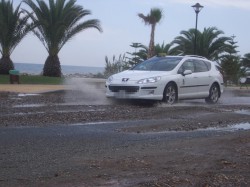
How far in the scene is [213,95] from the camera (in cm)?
1641

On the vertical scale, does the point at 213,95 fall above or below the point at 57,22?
below

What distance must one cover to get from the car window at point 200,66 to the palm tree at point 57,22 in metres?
16.3

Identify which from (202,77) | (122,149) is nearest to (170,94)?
(202,77)

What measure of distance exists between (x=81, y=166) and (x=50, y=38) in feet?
87.0

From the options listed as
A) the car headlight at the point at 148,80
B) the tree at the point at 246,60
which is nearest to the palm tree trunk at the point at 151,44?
the tree at the point at 246,60

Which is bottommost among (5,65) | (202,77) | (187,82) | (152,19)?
(187,82)

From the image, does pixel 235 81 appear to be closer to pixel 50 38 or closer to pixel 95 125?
pixel 50 38

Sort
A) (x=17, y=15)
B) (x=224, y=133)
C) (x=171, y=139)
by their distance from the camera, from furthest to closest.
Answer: (x=17, y=15), (x=224, y=133), (x=171, y=139)

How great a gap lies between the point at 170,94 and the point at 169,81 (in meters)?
0.36

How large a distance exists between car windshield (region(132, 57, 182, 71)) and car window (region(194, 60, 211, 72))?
2.31 feet

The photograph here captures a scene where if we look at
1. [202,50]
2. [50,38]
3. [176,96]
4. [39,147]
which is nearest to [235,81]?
[202,50]

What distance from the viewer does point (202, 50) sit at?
41.3 metres

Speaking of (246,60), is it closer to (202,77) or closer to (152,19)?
(152,19)

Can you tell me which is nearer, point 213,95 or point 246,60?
point 213,95
